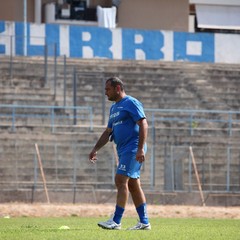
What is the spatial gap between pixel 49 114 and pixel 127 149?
18.9m

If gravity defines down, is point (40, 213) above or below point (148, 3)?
below

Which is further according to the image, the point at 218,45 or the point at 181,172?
the point at 218,45

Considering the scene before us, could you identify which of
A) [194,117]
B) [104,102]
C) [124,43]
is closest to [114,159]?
[104,102]

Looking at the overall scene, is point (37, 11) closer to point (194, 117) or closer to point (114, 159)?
point (194, 117)

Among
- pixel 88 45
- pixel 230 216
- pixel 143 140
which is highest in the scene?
pixel 88 45

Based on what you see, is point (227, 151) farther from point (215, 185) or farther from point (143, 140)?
point (143, 140)

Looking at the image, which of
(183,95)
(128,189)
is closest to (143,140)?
(128,189)

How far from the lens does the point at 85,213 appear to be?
24.8m

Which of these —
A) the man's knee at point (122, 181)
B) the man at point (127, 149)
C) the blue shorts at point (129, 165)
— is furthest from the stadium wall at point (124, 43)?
the man's knee at point (122, 181)

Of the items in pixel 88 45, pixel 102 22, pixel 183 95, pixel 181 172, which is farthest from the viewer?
pixel 102 22

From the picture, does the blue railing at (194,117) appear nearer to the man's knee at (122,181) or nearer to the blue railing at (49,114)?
the blue railing at (49,114)

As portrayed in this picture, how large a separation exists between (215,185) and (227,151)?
1.48 m

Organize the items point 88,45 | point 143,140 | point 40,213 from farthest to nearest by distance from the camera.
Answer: point 88,45
point 40,213
point 143,140

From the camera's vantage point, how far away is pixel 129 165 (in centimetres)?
1533
